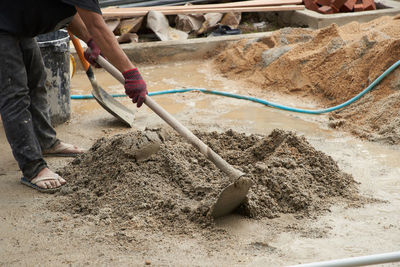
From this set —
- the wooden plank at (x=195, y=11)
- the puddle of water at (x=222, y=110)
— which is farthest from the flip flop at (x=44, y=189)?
the wooden plank at (x=195, y=11)

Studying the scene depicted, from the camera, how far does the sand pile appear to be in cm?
491

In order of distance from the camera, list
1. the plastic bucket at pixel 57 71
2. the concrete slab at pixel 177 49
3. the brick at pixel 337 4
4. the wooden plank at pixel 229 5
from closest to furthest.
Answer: the plastic bucket at pixel 57 71, the concrete slab at pixel 177 49, the wooden plank at pixel 229 5, the brick at pixel 337 4

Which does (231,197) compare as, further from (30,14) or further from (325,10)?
(325,10)

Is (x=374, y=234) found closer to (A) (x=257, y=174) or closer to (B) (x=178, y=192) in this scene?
(A) (x=257, y=174)

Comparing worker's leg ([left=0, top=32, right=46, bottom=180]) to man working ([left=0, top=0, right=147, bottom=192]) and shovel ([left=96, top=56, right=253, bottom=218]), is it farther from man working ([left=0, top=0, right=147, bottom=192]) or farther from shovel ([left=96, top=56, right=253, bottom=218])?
shovel ([left=96, top=56, right=253, bottom=218])

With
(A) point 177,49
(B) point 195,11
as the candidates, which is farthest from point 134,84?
(B) point 195,11

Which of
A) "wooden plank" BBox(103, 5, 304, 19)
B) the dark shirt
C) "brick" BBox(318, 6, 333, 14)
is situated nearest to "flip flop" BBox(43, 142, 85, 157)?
the dark shirt

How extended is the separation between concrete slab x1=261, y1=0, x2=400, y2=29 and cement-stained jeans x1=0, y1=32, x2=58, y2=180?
495cm

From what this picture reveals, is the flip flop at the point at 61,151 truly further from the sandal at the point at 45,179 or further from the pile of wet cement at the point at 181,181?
the sandal at the point at 45,179

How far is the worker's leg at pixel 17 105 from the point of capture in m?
3.43

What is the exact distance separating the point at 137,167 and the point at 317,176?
1238mm

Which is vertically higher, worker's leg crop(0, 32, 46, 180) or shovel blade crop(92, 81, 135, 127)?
worker's leg crop(0, 32, 46, 180)

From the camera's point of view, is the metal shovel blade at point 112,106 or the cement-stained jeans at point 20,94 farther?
the metal shovel blade at point 112,106

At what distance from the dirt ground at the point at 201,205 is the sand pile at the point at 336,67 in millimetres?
276
